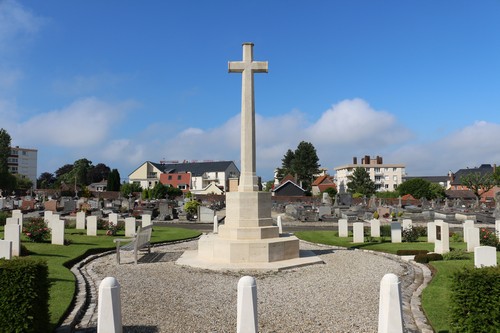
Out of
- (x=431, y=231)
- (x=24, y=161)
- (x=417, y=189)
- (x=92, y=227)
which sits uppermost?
(x=24, y=161)

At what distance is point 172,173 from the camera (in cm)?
9775

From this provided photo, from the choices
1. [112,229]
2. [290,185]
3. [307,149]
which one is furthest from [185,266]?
[307,149]

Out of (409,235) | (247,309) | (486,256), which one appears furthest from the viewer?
(409,235)

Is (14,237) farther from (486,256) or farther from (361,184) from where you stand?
(361,184)

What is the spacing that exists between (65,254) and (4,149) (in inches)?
3076

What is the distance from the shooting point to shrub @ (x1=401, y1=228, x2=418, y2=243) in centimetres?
1796

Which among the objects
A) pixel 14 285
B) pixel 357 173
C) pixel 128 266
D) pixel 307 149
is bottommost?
pixel 128 266

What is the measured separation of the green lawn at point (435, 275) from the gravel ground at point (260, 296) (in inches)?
19.8

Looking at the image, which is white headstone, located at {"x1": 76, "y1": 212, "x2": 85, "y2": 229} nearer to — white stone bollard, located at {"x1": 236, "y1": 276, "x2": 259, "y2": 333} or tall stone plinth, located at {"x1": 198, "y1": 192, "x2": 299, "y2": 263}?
tall stone plinth, located at {"x1": 198, "y1": 192, "x2": 299, "y2": 263}

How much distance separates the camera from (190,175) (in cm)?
9606

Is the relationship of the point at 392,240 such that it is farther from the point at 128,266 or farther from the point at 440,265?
the point at 128,266

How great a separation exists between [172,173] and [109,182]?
18.6m

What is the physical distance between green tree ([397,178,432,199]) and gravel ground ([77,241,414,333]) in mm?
56495

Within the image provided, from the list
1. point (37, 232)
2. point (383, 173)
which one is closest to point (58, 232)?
point (37, 232)
